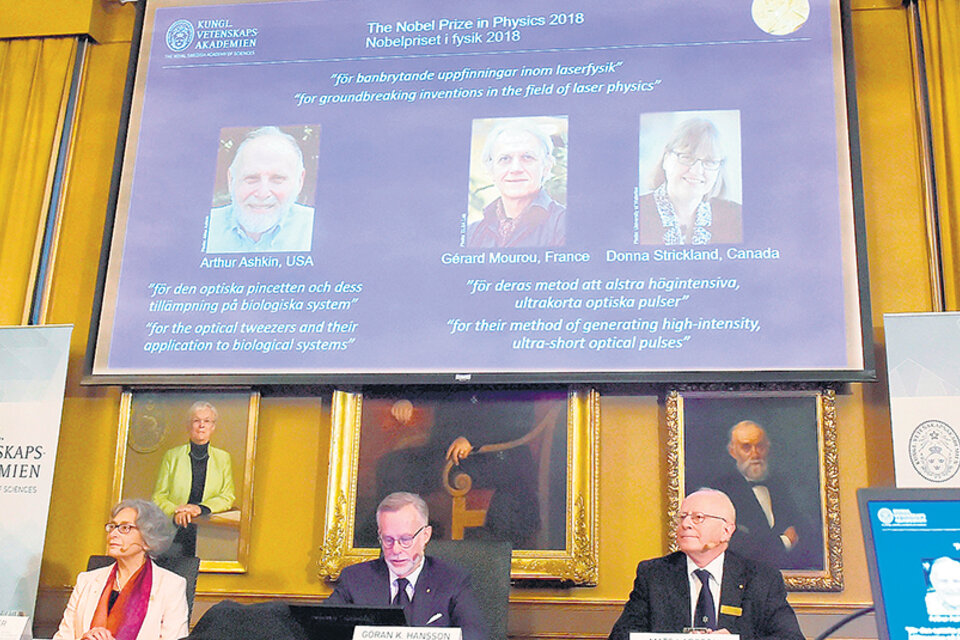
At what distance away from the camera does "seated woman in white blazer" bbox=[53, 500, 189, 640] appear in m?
3.90

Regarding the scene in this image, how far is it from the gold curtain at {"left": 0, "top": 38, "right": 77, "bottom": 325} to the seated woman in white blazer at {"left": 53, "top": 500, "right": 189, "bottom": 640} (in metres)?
1.70

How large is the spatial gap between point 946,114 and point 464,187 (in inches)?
86.0

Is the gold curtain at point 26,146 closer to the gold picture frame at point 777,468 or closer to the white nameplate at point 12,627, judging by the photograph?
the white nameplate at point 12,627

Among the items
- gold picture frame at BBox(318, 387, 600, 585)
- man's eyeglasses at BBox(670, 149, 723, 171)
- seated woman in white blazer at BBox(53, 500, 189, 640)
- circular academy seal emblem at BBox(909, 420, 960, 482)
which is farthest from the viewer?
man's eyeglasses at BBox(670, 149, 723, 171)

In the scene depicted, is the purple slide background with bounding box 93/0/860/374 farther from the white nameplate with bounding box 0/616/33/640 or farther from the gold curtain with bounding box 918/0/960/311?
the white nameplate with bounding box 0/616/33/640

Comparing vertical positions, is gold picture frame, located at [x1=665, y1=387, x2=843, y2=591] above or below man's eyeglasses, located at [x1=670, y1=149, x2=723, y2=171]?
below

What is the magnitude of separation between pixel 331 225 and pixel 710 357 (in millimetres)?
1831

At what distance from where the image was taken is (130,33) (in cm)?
581

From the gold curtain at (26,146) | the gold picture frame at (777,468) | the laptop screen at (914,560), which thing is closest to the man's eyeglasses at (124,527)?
the gold curtain at (26,146)

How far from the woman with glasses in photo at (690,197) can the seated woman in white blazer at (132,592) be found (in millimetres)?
2382

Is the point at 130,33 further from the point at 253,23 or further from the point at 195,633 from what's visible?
the point at 195,633

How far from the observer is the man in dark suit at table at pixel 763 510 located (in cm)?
445

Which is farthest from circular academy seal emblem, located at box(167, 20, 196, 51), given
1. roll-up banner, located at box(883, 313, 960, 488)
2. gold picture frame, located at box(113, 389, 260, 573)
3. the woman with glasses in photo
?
roll-up banner, located at box(883, 313, 960, 488)

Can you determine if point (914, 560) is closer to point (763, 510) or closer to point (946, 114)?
point (763, 510)
